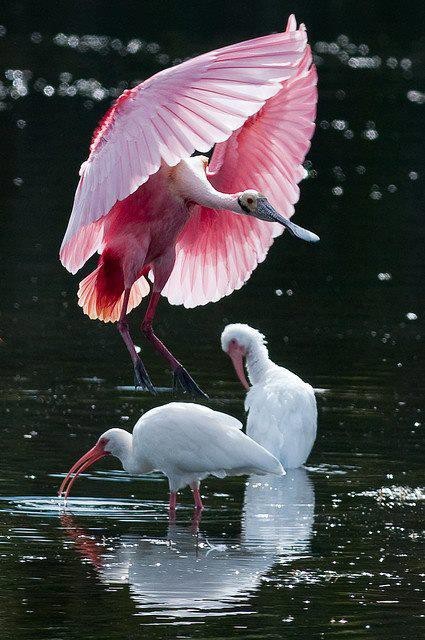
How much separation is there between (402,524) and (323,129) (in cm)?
2577

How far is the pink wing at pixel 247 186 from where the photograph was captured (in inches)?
432

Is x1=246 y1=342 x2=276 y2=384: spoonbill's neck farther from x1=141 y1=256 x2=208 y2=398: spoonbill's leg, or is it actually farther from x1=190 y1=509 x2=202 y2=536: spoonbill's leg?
x1=190 y1=509 x2=202 y2=536: spoonbill's leg

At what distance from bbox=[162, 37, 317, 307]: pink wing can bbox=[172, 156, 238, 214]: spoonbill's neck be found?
809 mm

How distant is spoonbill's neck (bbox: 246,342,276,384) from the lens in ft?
39.7

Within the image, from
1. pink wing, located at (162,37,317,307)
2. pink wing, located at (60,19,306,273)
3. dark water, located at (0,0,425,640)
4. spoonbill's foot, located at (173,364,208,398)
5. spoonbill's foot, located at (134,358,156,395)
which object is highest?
pink wing, located at (60,19,306,273)

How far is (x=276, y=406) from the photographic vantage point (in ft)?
37.6

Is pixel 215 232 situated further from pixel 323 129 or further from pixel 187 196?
pixel 323 129

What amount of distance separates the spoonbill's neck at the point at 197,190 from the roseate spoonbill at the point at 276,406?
63.8 inches

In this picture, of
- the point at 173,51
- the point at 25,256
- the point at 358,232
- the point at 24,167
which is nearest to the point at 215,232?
the point at 25,256

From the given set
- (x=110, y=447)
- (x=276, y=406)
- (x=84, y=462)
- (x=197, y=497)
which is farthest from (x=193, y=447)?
(x=276, y=406)

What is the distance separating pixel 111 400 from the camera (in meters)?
12.4

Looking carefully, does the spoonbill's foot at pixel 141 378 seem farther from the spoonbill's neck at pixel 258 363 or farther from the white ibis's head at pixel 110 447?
the spoonbill's neck at pixel 258 363

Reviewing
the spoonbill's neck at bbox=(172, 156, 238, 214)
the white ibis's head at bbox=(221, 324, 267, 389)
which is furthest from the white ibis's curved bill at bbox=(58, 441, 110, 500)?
the white ibis's head at bbox=(221, 324, 267, 389)

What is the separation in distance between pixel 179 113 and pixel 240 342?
3320 millimetres
